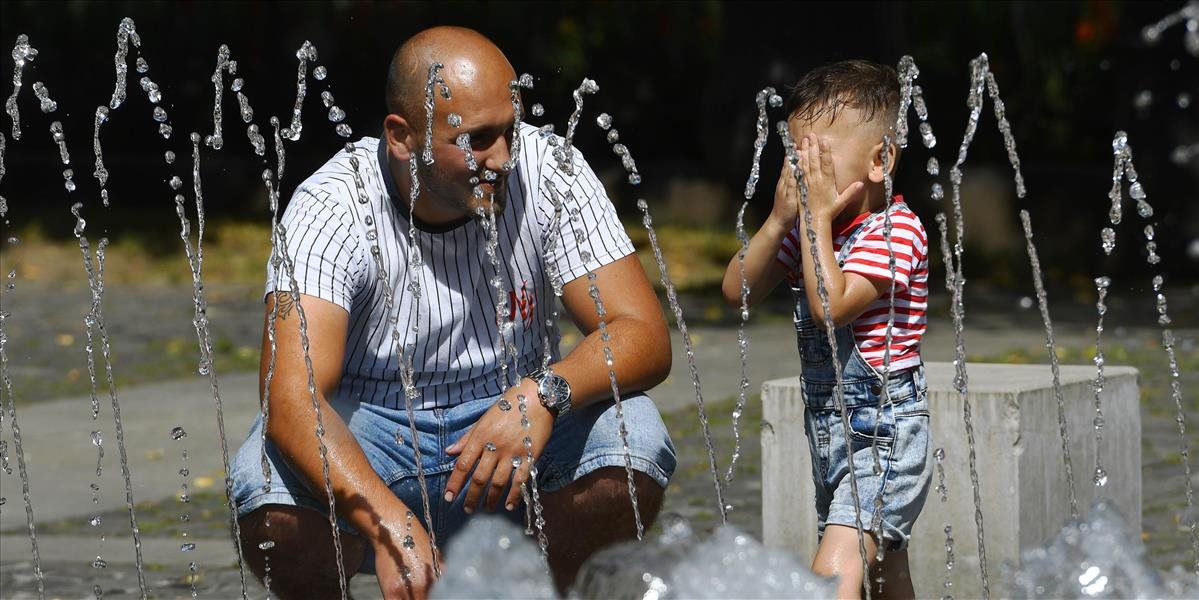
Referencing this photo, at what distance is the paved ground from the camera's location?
4602 mm

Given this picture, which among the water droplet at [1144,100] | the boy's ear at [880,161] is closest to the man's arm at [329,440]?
the boy's ear at [880,161]

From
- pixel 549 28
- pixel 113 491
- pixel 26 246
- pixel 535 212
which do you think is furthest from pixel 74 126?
pixel 535 212

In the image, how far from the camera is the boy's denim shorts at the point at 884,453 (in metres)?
3.16

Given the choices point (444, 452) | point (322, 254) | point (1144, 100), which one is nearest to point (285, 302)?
point (322, 254)

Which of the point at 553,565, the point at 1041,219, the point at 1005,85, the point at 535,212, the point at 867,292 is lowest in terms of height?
the point at 553,565

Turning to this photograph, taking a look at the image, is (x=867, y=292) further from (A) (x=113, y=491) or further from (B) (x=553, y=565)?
(A) (x=113, y=491)

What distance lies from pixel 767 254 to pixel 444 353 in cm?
66

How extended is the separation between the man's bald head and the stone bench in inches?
48.9

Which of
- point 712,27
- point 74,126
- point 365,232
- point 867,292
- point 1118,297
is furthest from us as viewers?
point 74,126

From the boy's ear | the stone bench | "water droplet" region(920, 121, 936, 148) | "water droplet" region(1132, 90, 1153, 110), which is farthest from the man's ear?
"water droplet" region(1132, 90, 1153, 110)

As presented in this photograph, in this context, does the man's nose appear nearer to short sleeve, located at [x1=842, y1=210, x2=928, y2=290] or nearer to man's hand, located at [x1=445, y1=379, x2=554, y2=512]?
man's hand, located at [x1=445, y1=379, x2=554, y2=512]

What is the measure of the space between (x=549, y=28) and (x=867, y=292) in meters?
11.0

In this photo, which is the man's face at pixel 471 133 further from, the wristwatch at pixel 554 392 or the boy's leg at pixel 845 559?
the boy's leg at pixel 845 559

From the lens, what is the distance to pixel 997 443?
382cm
